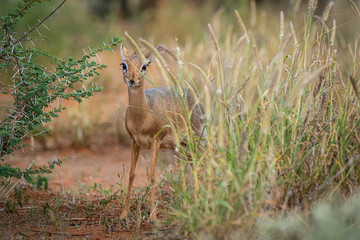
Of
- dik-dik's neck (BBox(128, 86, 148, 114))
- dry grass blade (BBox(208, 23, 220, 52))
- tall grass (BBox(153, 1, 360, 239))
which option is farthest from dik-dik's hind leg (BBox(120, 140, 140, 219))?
dry grass blade (BBox(208, 23, 220, 52))

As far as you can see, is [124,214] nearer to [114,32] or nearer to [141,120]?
[141,120]

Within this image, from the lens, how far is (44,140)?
6.77 m

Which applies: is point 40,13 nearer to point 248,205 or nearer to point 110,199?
point 110,199

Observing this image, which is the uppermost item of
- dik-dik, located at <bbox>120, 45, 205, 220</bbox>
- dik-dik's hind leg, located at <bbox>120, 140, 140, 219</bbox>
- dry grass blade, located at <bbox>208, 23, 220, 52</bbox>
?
dry grass blade, located at <bbox>208, 23, 220, 52</bbox>

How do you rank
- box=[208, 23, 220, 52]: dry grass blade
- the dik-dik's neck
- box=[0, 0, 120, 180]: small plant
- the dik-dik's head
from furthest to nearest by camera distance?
the dik-dik's neck → the dik-dik's head → box=[0, 0, 120, 180]: small plant → box=[208, 23, 220, 52]: dry grass blade

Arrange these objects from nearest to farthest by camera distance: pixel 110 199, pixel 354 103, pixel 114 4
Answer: pixel 354 103 < pixel 110 199 < pixel 114 4

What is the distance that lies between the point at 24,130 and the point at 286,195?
6.97 ft

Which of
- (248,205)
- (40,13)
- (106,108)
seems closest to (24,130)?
(248,205)

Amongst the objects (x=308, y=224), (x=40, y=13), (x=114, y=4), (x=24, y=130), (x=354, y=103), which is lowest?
(x=308, y=224)

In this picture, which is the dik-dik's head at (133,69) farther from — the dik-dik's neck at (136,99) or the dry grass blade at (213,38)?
the dry grass blade at (213,38)

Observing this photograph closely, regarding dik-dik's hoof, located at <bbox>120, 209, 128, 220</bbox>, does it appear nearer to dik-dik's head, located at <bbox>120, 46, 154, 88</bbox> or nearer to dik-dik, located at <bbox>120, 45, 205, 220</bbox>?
dik-dik, located at <bbox>120, 45, 205, 220</bbox>

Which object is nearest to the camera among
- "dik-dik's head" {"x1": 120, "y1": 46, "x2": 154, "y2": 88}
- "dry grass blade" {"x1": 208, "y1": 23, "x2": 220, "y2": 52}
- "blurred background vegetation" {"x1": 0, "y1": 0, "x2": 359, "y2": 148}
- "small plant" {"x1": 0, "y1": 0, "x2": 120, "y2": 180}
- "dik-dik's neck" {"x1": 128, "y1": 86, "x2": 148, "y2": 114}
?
"dry grass blade" {"x1": 208, "y1": 23, "x2": 220, "y2": 52}

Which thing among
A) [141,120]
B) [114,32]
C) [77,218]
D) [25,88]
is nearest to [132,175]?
[141,120]

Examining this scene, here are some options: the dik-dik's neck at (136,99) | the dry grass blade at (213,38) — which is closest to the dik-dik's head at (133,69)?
the dik-dik's neck at (136,99)
